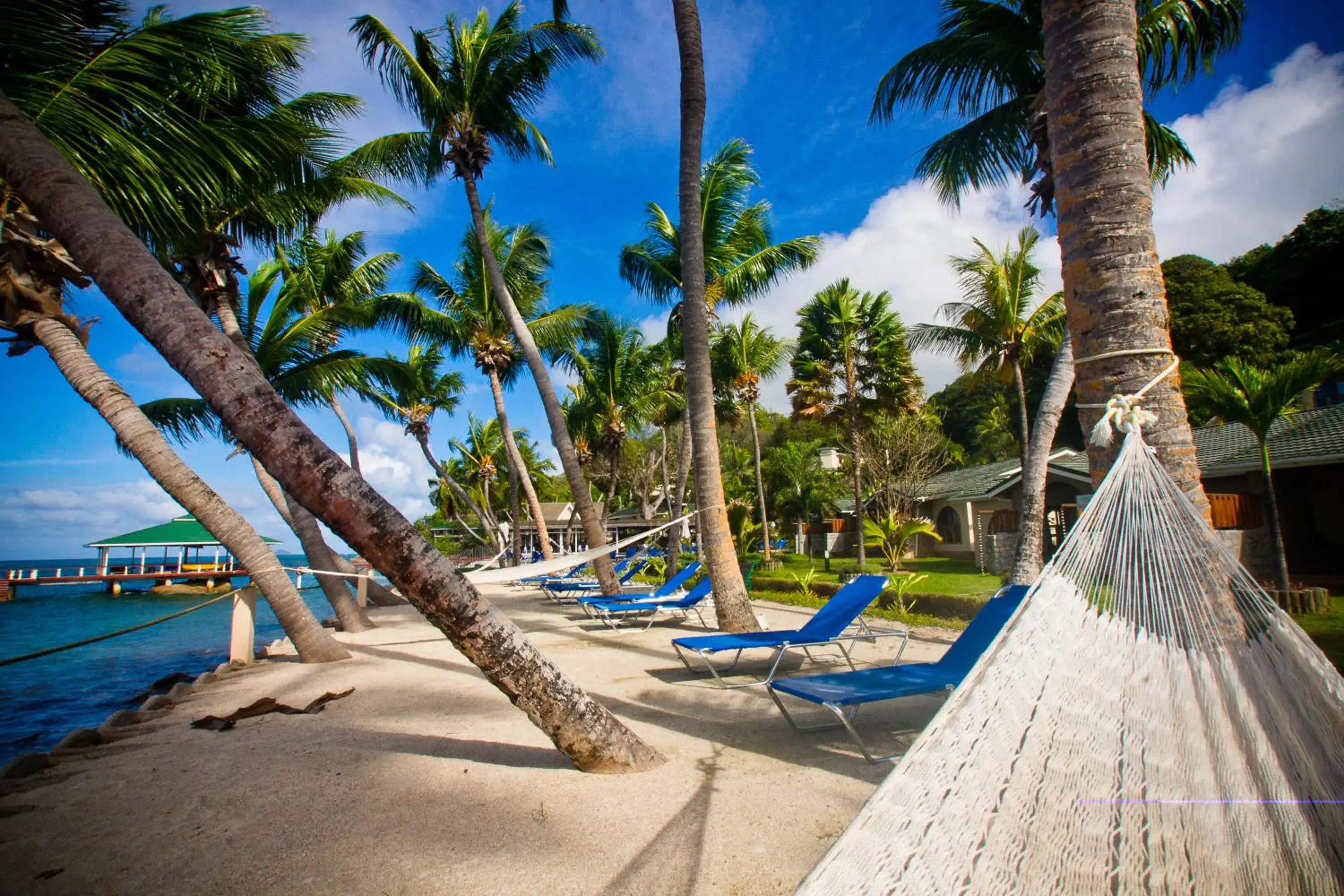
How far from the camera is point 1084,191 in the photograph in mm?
2594

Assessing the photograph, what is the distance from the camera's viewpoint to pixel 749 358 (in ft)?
68.6

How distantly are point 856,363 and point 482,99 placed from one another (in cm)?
1227

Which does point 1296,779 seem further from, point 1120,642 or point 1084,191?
point 1084,191

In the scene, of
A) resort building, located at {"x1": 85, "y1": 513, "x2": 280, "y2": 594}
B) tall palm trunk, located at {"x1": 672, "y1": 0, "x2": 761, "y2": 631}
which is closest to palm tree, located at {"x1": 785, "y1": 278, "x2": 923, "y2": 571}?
tall palm trunk, located at {"x1": 672, "y1": 0, "x2": 761, "y2": 631}

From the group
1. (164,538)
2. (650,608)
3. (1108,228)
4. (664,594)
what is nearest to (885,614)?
(664,594)

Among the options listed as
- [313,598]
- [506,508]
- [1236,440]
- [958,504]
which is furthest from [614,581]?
[506,508]

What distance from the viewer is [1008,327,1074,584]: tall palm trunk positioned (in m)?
7.20

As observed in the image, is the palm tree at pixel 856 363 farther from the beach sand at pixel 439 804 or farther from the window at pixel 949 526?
the beach sand at pixel 439 804

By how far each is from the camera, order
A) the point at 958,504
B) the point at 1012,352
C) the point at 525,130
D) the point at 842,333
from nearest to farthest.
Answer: the point at 525,130
the point at 1012,352
the point at 842,333
the point at 958,504

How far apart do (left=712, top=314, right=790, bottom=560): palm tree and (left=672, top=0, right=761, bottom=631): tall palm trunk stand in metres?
13.1

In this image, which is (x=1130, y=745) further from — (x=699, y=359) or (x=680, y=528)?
(x=680, y=528)

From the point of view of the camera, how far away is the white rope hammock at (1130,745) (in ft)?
4.62

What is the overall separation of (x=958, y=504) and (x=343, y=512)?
75.2 ft

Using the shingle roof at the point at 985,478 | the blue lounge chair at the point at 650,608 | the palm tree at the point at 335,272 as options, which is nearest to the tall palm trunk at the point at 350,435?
the palm tree at the point at 335,272
